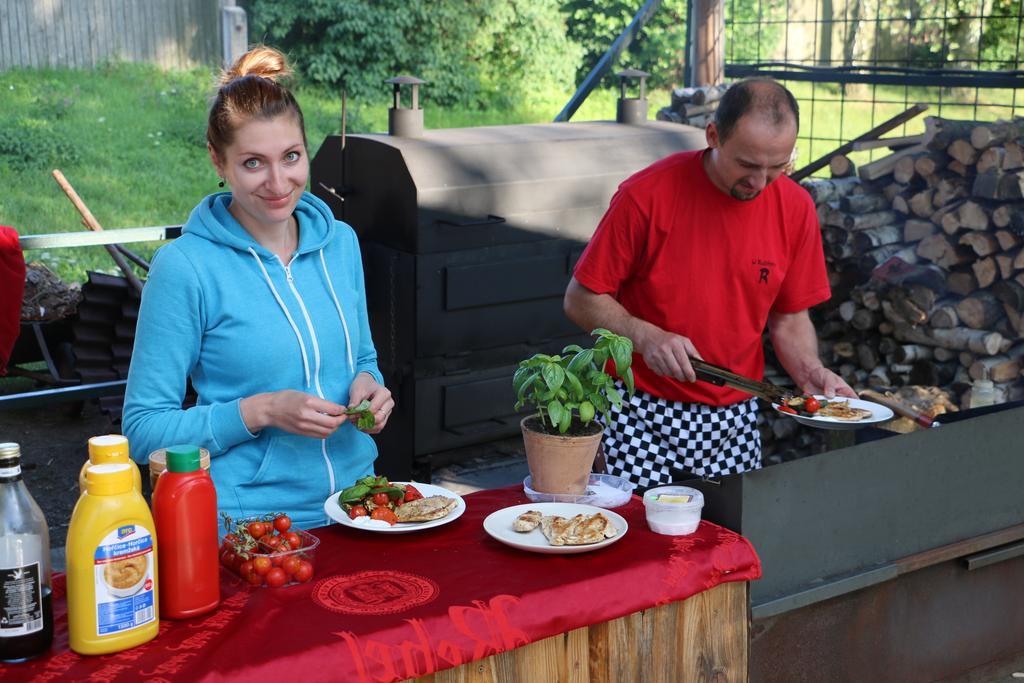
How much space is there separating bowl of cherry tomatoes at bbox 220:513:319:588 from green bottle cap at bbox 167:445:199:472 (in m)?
0.26

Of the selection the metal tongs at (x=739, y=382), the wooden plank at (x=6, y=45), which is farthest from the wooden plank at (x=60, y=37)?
the metal tongs at (x=739, y=382)

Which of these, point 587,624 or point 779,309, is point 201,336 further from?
point 779,309

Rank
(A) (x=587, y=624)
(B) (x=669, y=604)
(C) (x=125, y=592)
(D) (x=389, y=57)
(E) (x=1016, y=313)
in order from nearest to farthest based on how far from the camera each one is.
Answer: (C) (x=125, y=592)
(A) (x=587, y=624)
(B) (x=669, y=604)
(E) (x=1016, y=313)
(D) (x=389, y=57)

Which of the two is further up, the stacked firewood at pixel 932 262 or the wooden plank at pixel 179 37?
the wooden plank at pixel 179 37

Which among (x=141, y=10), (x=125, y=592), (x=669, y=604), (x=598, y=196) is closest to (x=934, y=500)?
(x=669, y=604)

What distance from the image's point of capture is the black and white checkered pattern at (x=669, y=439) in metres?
3.15

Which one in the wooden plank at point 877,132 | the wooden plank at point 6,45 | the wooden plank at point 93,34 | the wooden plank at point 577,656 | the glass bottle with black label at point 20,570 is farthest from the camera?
the wooden plank at point 93,34

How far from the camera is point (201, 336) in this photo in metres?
2.32

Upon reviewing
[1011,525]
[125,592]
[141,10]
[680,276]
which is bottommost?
[1011,525]

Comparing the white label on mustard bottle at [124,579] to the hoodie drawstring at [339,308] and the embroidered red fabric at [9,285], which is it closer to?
the hoodie drawstring at [339,308]

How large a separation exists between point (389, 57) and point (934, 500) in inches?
527

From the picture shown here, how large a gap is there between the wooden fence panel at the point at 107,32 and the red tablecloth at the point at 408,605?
40.1 ft

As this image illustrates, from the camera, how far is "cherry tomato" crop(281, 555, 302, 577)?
2.02 metres

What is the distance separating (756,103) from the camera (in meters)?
2.90
